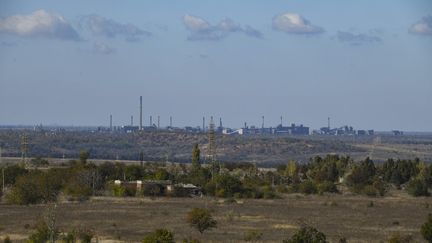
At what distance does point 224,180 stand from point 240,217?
984 inches

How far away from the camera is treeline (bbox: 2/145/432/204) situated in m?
82.5

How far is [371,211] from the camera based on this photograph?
72000 mm

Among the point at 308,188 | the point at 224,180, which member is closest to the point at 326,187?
the point at 308,188

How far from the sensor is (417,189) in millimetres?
91812

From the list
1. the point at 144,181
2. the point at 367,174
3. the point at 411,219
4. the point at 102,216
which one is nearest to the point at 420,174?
the point at 367,174

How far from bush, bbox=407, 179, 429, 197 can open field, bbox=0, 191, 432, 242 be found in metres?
4.38

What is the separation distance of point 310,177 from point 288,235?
196ft

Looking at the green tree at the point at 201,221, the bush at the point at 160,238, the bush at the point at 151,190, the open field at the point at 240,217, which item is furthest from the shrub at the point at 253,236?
the bush at the point at 151,190

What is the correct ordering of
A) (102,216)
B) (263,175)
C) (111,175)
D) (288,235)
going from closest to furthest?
(288,235) < (102,216) < (111,175) < (263,175)

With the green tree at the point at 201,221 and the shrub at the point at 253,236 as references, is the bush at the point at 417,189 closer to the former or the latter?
the green tree at the point at 201,221

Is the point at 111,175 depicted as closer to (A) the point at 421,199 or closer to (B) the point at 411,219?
(A) the point at 421,199

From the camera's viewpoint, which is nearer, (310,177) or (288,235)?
(288,235)

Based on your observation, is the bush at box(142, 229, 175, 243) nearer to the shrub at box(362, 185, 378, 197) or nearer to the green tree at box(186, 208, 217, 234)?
the green tree at box(186, 208, 217, 234)

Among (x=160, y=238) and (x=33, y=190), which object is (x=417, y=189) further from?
(x=160, y=238)
